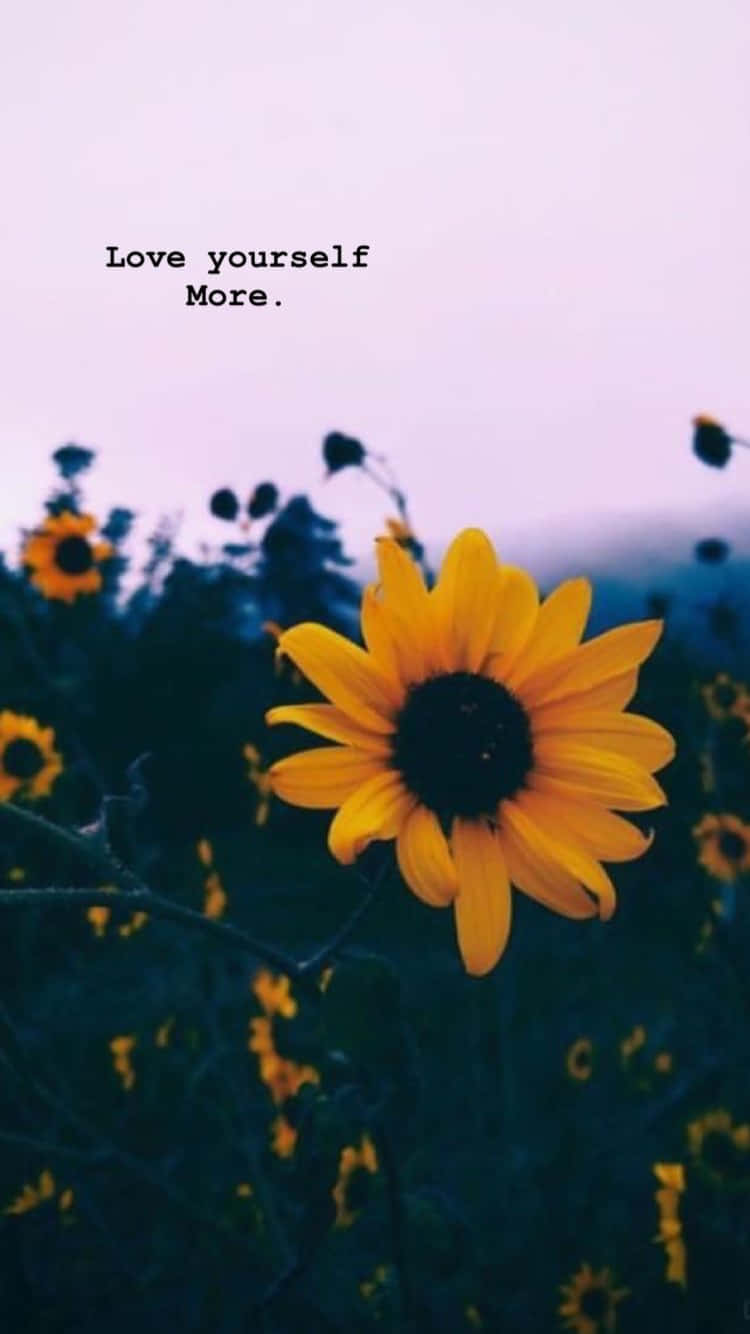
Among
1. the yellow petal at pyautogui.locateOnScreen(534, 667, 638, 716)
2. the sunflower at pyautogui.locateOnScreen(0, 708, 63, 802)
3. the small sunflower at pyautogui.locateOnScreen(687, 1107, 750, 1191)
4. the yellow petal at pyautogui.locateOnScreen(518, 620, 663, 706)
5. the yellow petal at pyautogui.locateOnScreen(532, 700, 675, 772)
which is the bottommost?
the small sunflower at pyautogui.locateOnScreen(687, 1107, 750, 1191)

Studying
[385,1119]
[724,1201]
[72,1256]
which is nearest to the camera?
[385,1119]

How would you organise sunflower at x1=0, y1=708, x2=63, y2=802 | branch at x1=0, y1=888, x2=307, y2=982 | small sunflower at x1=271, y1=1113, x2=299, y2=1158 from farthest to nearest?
1. sunflower at x1=0, y1=708, x2=63, y2=802
2. small sunflower at x1=271, y1=1113, x2=299, y2=1158
3. branch at x1=0, y1=888, x2=307, y2=982

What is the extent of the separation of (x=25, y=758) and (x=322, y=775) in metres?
2.38

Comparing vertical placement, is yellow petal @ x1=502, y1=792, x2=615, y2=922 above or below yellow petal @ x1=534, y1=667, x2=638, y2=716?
below

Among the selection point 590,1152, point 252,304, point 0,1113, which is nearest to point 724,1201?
point 590,1152

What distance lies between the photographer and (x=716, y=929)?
1.54 metres

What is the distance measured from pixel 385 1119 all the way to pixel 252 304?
34.6 inches

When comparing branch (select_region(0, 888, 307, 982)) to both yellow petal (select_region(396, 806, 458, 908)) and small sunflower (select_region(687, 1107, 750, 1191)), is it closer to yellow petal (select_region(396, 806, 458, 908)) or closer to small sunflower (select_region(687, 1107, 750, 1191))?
yellow petal (select_region(396, 806, 458, 908))

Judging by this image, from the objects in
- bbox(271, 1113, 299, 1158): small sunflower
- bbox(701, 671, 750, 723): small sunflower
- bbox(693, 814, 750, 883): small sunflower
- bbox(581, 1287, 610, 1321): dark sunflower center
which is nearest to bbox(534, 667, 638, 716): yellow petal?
bbox(271, 1113, 299, 1158): small sunflower

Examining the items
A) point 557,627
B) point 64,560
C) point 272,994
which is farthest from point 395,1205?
point 64,560

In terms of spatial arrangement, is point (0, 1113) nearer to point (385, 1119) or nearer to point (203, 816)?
point (385, 1119)

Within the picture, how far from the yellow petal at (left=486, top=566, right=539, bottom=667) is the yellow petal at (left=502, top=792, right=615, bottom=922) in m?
0.08

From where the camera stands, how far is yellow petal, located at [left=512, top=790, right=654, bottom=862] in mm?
718

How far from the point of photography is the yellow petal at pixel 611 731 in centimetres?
→ 73
